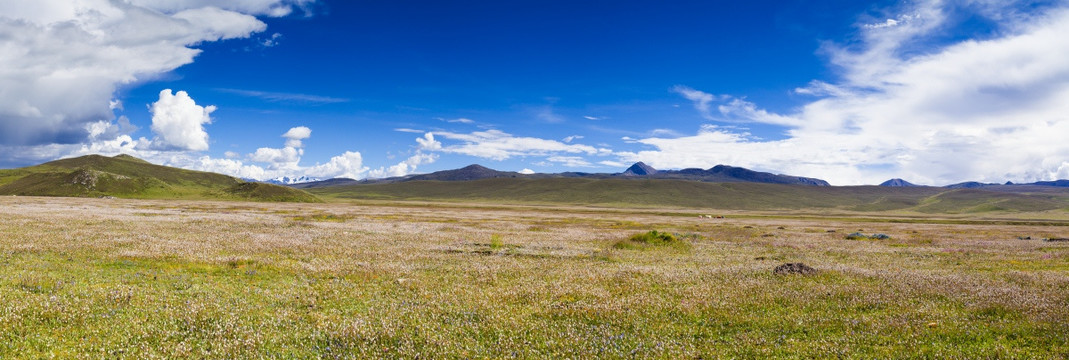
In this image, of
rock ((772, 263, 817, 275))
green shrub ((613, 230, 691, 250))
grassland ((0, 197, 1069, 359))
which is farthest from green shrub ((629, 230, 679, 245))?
rock ((772, 263, 817, 275))

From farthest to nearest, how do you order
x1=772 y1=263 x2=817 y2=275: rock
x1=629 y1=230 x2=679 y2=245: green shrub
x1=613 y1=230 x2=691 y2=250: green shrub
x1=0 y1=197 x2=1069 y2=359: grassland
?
x1=629 y1=230 x2=679 y2=245: green shrub, x1=613 y1=230 x2=691 y2=250: green shrub, x1=772 y1=263 x2=817 y2=275: rock, x1=0 y1=197 x2=1069 y2=359: grassland

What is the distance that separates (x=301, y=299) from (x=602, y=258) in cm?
1488

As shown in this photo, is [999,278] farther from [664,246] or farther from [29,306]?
[29,306]

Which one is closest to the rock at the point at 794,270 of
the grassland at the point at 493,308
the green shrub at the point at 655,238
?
the grassland at the point at 493,308

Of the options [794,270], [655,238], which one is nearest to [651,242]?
[655,238]

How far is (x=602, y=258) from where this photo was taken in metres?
24.2

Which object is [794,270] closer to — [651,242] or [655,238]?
[651,242]

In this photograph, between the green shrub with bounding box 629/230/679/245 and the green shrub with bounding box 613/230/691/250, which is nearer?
the green shrub with bounding box 613/230/691/250

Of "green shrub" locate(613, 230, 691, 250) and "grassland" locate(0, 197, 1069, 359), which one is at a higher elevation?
"grassland" locate(0, 197, 1069, 359)

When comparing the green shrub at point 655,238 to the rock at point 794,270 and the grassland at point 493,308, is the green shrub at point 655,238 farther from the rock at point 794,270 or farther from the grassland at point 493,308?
the rock at point 794,270

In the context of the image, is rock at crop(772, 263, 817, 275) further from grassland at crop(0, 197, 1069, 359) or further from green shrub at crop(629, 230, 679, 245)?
green shrub at crop(629, 230, 679, 245)

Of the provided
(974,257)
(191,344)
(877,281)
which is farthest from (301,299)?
(974,257)

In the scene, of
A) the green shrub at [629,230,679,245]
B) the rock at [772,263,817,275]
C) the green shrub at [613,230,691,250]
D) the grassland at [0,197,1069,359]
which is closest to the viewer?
the grassland at [0,197,1069,359]

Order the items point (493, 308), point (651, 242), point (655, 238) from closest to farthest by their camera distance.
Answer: point (493, 308) < point (651, 242) < point (655, 238)
